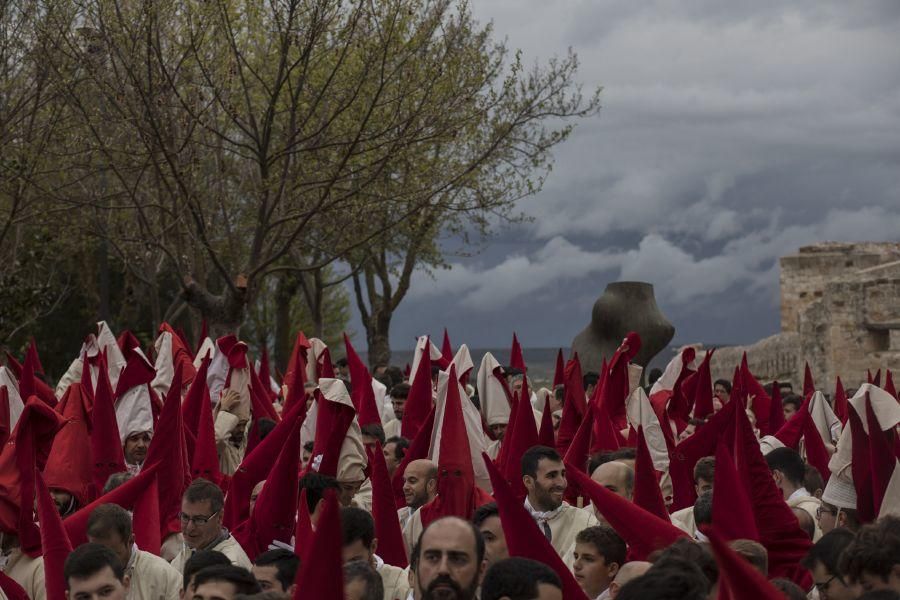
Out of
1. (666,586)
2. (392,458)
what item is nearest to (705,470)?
(392,458)

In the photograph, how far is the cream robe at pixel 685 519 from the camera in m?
8.65

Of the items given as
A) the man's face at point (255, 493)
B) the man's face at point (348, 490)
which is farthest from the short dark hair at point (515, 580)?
the man's face at point (348, 490)

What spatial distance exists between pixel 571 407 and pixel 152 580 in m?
5.40

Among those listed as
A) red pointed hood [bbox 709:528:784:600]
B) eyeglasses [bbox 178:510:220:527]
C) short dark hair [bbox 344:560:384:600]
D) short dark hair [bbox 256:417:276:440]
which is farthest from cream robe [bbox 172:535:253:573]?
red pointed hood [bbox 709:528:784:600]

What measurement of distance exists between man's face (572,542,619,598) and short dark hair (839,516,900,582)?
108 cm

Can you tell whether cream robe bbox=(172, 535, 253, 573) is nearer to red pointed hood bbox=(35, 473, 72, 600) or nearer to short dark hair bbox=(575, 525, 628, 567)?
red pointed hood bbox=(35, 473, 72, 600)

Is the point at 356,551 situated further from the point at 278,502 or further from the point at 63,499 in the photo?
the point at 63,499

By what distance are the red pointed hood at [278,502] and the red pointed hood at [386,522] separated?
488mm

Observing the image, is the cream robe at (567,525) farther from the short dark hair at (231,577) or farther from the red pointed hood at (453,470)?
the short dark hair at (231,577)

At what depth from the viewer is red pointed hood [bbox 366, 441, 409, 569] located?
8141mm

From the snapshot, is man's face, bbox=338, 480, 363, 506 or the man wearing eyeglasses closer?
the man wearing eyeglasses

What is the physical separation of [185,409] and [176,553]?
189 cm

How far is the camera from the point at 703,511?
7.66 m

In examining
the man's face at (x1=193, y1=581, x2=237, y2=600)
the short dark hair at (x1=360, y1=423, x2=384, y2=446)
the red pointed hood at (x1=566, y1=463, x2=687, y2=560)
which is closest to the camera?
the man's face at (x1=193, y1=581, x2=237, y2=600)
